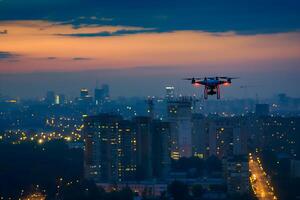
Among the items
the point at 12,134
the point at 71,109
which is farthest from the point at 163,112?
the point at 71,109

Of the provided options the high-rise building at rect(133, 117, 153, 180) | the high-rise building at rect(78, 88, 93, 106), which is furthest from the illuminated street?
the high-rise building at rect(78, 88, 93, 106)

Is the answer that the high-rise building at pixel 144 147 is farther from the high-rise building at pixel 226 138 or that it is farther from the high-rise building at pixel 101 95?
the high-rise building at pixel 101 95

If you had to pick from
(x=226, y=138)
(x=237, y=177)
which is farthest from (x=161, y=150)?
(x=226, y=138)

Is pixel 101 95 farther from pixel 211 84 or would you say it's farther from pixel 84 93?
pixel 211 84

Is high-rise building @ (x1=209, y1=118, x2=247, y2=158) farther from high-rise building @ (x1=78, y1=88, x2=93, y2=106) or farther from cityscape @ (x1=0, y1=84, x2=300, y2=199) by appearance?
high-rise building @ (x1=78, y1=88, x2=93, y2=106)

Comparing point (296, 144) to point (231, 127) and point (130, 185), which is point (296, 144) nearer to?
point (231, 127)
